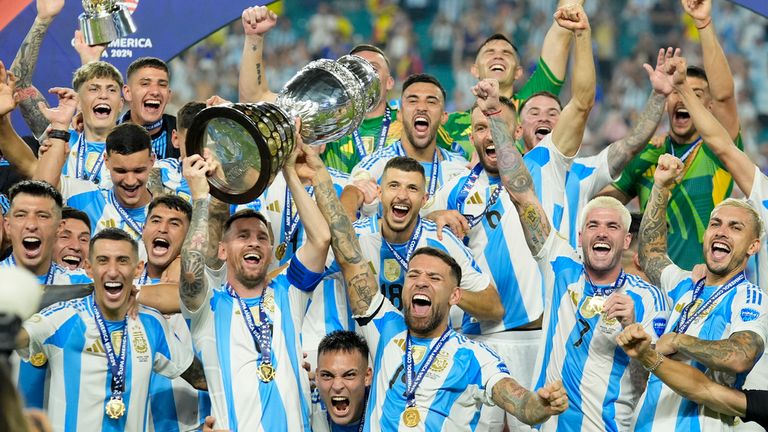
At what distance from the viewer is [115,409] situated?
5.61 meters

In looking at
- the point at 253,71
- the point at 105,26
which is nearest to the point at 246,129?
the point at 253,71

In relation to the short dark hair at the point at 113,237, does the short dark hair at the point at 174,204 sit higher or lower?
higher

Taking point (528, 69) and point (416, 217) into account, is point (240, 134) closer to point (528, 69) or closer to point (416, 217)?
point (416, 217)

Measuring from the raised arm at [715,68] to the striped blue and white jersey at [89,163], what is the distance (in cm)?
298

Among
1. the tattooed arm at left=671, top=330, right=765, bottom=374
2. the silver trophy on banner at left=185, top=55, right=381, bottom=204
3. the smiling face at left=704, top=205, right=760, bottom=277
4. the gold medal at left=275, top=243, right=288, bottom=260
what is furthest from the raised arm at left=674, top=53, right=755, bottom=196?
the gold medal at left=275, top=243, right=288, bottom=260

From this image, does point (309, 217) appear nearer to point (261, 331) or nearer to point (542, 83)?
point (261, 331)

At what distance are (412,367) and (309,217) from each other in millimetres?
757

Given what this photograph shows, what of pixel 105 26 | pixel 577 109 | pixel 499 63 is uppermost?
pixel 105 26

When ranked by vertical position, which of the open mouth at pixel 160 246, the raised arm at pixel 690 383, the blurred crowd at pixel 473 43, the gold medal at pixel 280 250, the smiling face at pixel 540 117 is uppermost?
the blurred crowd at pixel 473 43

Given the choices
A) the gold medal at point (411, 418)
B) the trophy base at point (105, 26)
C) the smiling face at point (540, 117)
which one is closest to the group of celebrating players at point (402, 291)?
the gold medal at point (411, 418)

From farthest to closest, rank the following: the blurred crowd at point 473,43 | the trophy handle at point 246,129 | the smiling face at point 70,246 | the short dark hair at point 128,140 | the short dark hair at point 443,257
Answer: the blurred crowd at point 473,43 → the short dark hair at point 128,140 → the smiling face at point 70,246 → the short dark hair at point 443,257 → the trophy handle at point 246,129

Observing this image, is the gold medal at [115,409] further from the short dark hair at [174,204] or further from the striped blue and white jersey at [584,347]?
the striped blue and white jersey at [584,347]

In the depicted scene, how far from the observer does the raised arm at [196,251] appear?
5288 millimetres

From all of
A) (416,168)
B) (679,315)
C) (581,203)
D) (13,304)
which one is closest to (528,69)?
(581,203)
